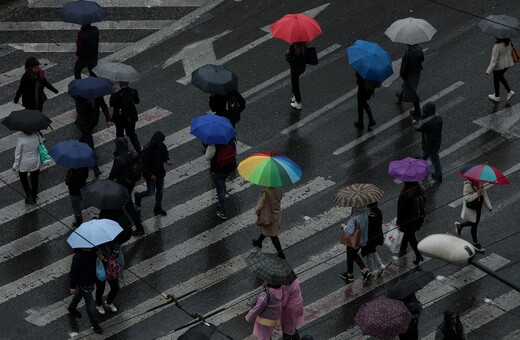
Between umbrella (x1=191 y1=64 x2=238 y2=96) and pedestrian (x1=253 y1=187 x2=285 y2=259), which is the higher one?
umbrella (x1=191 y1=64 x2=238 y2=96)

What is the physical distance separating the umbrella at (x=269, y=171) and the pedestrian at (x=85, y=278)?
2513 millimetres

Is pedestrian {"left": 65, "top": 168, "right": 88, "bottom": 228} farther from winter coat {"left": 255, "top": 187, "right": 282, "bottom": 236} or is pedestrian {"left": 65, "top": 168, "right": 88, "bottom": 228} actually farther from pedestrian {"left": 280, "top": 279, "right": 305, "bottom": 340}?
pedestrian {"left": 280, "top": 279, "right": 305, "bottom": 340}

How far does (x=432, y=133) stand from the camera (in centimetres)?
2172

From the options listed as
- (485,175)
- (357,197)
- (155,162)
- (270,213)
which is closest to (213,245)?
(270,213)

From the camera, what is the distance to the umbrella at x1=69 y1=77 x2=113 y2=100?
21828mm

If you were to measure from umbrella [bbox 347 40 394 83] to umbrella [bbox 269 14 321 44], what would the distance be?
863 millimetres

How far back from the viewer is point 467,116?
2369 cm

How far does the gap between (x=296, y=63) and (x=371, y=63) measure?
1.64m

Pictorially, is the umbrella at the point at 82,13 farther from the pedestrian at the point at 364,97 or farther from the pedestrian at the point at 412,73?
the pedestrian at the point at 412,73

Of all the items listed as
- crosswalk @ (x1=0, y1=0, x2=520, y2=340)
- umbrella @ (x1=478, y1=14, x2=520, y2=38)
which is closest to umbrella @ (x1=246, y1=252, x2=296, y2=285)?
crosswalk @ (x1=0, y1=0, x2=520, y2=340)

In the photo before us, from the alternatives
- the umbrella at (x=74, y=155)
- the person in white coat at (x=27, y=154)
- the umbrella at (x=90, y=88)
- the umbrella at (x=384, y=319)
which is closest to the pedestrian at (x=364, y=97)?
the umbrella at (x=90, y=88)

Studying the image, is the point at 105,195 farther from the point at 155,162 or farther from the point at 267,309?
the point at 267,309

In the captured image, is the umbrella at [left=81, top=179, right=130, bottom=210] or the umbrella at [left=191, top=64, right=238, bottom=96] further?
the umbrella at [left=191, top=64, right=238, bottom=96]

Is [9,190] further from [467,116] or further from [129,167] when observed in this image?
[467,116]
